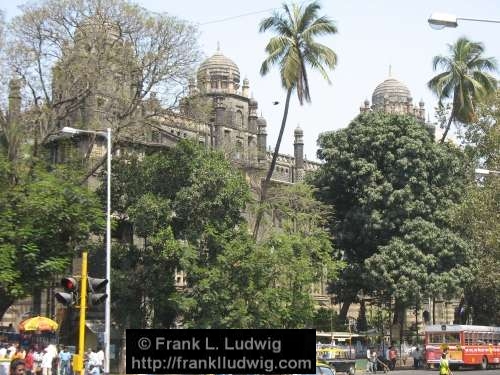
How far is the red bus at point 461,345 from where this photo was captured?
130 ft

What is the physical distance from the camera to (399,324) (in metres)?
48.5

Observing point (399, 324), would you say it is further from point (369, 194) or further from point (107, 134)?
point (107, 134)

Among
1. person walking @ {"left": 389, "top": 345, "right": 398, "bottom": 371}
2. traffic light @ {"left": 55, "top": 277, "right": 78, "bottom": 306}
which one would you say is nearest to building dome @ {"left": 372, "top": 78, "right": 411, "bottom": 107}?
person walking @ {"left": 389, "top": 345, "right": 398, "bottom": 371}

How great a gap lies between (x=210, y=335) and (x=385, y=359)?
120 ft

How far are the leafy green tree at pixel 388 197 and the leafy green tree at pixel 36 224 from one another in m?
18.0

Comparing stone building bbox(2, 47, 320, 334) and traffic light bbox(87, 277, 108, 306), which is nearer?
traffic light bbox(87, 277, 108, 306)

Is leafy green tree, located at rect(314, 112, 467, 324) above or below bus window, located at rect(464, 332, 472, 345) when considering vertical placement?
above

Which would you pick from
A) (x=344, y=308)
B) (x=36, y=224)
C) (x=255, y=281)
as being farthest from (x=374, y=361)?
(x=36, y=224)

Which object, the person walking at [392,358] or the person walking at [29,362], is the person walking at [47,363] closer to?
the person walking at [29,362]

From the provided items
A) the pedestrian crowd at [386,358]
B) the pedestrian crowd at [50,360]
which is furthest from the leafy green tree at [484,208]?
the pedestrian crowd at [50,360]

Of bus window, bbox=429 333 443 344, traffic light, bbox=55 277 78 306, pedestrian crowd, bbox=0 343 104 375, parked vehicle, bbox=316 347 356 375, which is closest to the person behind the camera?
traffic light, bbox=55 277 78 306

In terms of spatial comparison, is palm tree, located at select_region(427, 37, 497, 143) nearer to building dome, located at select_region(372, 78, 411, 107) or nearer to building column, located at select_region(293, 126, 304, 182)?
building column, located at select_region(293, 126, 304, 182)

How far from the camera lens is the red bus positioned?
39562 mm

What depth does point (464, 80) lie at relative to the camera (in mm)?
47312
